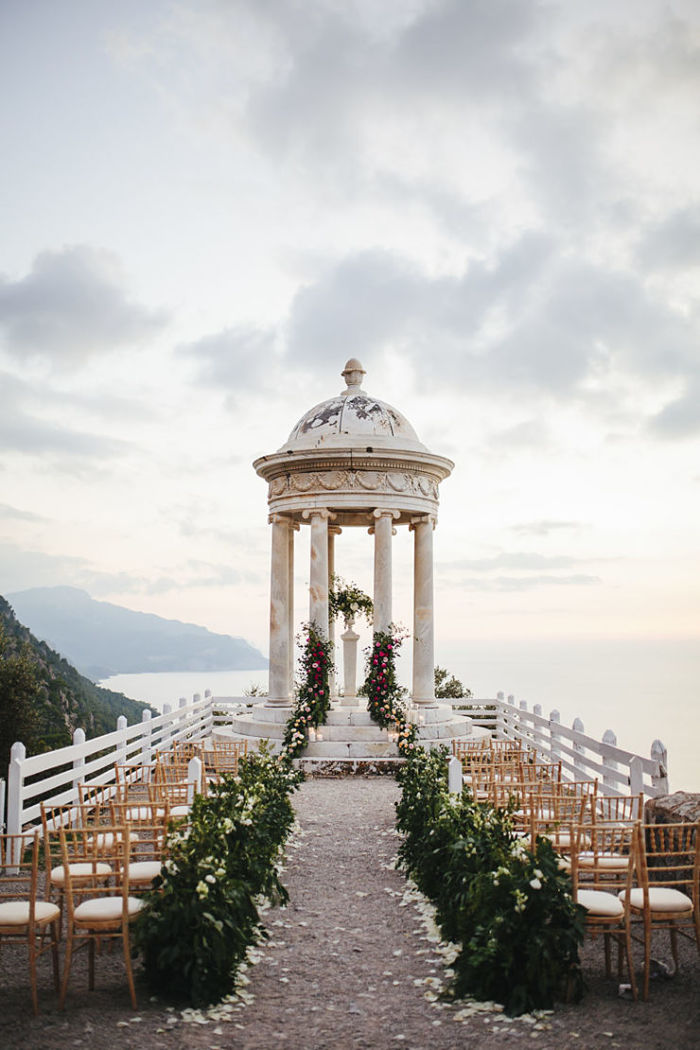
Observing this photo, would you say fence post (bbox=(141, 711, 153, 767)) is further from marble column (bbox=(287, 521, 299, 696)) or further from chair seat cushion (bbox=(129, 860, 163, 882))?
chair seat cushion (bbox=(129, 860, 163, 882))

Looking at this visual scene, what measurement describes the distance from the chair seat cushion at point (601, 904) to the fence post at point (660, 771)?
4301mm

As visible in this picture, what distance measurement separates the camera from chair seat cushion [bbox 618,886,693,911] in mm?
6656

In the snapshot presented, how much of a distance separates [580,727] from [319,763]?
5.66 metres

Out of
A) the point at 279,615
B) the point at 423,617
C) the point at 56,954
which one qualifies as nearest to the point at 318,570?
the point at 279,615

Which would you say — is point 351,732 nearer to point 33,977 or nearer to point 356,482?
point 356,482

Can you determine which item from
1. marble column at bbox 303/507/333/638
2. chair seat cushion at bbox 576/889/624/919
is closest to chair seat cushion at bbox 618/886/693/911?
chair seat cushion at bbox 576/889/624/919

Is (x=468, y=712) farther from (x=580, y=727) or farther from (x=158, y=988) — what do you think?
(x=158, y=988)

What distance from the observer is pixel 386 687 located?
19.2m

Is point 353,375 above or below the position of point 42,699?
above

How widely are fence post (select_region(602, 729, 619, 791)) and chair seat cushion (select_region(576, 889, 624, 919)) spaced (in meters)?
5.81

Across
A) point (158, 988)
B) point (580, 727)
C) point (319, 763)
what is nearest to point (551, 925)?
point (158, 988)

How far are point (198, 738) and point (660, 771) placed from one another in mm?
13645

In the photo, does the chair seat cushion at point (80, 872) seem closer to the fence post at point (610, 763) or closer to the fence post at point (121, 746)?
the fence post at point (121, 746)

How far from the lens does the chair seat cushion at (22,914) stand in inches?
247
